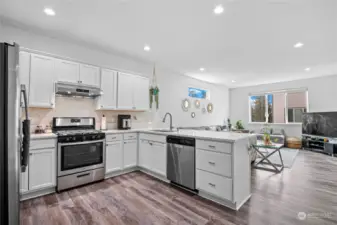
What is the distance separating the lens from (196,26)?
8.73ft

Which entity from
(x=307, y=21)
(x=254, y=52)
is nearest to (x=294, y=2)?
(x=307, y=21)

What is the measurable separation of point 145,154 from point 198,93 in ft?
12.4

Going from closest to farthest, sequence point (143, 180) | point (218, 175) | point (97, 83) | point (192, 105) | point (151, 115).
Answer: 1. point (218, 175)
2. point (143, 180)
3. point (97, 83)
4. point (151, 115)
5. point (192, 105)

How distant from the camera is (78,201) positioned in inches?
92.7

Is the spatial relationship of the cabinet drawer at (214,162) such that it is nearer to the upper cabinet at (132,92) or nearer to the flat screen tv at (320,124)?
the upper cabinet at (132,92)

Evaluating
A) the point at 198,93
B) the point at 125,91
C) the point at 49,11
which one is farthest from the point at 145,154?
the point at 198,93

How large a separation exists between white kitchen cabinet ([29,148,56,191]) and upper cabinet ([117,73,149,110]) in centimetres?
159

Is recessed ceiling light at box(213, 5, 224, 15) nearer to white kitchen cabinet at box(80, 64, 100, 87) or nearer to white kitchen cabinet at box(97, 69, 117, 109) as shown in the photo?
white kitchen cabinet at box(97, 69, 117, 109)

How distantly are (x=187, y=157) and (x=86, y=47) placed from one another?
3.10 metres

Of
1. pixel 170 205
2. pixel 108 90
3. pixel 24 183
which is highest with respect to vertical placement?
pixel 108 90

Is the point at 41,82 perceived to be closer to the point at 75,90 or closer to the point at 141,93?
the point at 75,90

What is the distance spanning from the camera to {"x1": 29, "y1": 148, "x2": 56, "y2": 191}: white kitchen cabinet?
7.86 ft

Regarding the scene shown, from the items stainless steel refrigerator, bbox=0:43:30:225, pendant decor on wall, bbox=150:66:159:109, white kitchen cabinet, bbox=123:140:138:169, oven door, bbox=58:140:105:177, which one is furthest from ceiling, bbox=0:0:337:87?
white kitchen cabinet, bbox=123:140:138:169

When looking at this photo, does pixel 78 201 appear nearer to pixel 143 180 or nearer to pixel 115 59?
pixel 143 180
